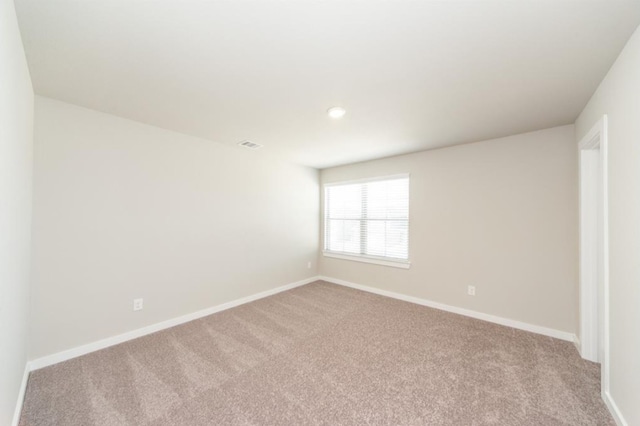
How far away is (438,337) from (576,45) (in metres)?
2.70

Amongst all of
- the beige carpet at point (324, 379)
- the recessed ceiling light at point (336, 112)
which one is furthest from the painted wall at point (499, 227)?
the recessed ceiling light at point (336, 112)

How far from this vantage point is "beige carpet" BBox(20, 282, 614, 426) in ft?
5.58

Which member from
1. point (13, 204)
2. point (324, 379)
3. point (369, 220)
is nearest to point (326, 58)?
point (13, 204)

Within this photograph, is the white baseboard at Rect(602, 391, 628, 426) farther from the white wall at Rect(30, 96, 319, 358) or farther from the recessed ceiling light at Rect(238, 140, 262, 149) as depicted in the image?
the recessed ceiling light at Rect(238, 140, 262, 149)

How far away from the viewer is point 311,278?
Answer: 16.6 feet

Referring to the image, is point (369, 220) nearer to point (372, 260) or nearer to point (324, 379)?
point (372, 260)

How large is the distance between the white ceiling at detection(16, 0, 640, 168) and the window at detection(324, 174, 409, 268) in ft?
5.36

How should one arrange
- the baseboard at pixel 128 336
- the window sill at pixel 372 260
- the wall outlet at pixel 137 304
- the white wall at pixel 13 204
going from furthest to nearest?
the window sill at pixel 372 260 < the wall outlet at pixel 137 304 < the baseboard at pixel 128 336 < the white wall at pixel 13 204

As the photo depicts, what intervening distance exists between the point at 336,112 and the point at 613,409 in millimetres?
2985

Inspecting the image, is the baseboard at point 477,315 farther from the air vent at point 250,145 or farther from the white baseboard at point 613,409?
the air vent at point 250,145

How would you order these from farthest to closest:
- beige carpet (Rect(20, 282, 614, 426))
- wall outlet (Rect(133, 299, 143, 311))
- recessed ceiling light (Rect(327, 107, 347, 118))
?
1. wall outlet (Rect(133, 299, 143, 311))
2. recessed ceiling light (Rect(327, 107, 347, 118))
3. beige carpet (Rect(20, 282, 614, 426))

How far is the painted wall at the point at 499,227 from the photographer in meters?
2.81

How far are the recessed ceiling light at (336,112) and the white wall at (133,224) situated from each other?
1.70 meters

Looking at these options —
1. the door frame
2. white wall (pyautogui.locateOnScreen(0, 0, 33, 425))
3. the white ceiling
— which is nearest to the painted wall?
the door frame
